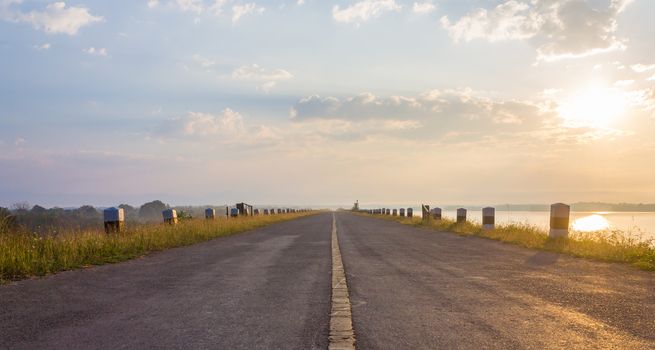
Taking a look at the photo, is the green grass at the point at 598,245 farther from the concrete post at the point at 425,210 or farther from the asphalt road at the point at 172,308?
the concrete post at the point at 425,210

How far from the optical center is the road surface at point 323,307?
358 cm

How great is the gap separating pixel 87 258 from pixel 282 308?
254 inches

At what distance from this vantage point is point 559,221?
13.6 meters

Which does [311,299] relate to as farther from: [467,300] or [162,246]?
[162,246]

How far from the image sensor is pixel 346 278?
6.72 meters

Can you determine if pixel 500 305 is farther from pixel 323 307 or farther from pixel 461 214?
pixel 461 214

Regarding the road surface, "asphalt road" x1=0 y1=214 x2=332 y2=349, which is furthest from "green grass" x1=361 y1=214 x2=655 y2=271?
"asphalt road" x1=0 y1=214 x2=332 y2=349

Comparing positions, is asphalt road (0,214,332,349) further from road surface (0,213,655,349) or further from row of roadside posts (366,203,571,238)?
row of roadside posts (366,203,571,238)

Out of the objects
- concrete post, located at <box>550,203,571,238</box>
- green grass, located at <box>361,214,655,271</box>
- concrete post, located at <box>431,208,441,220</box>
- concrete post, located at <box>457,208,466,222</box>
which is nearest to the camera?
green grass, located at <box>361,214,655,271</box>

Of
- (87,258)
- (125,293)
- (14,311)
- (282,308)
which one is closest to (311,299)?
(282,308)

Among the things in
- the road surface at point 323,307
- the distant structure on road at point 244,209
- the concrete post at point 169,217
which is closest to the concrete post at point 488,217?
the road surface at point 323,307

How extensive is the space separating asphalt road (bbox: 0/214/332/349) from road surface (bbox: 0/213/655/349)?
2 cm

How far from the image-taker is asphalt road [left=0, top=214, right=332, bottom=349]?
3578 mm

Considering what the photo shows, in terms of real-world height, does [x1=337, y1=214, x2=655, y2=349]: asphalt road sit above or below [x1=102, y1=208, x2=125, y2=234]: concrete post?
below
